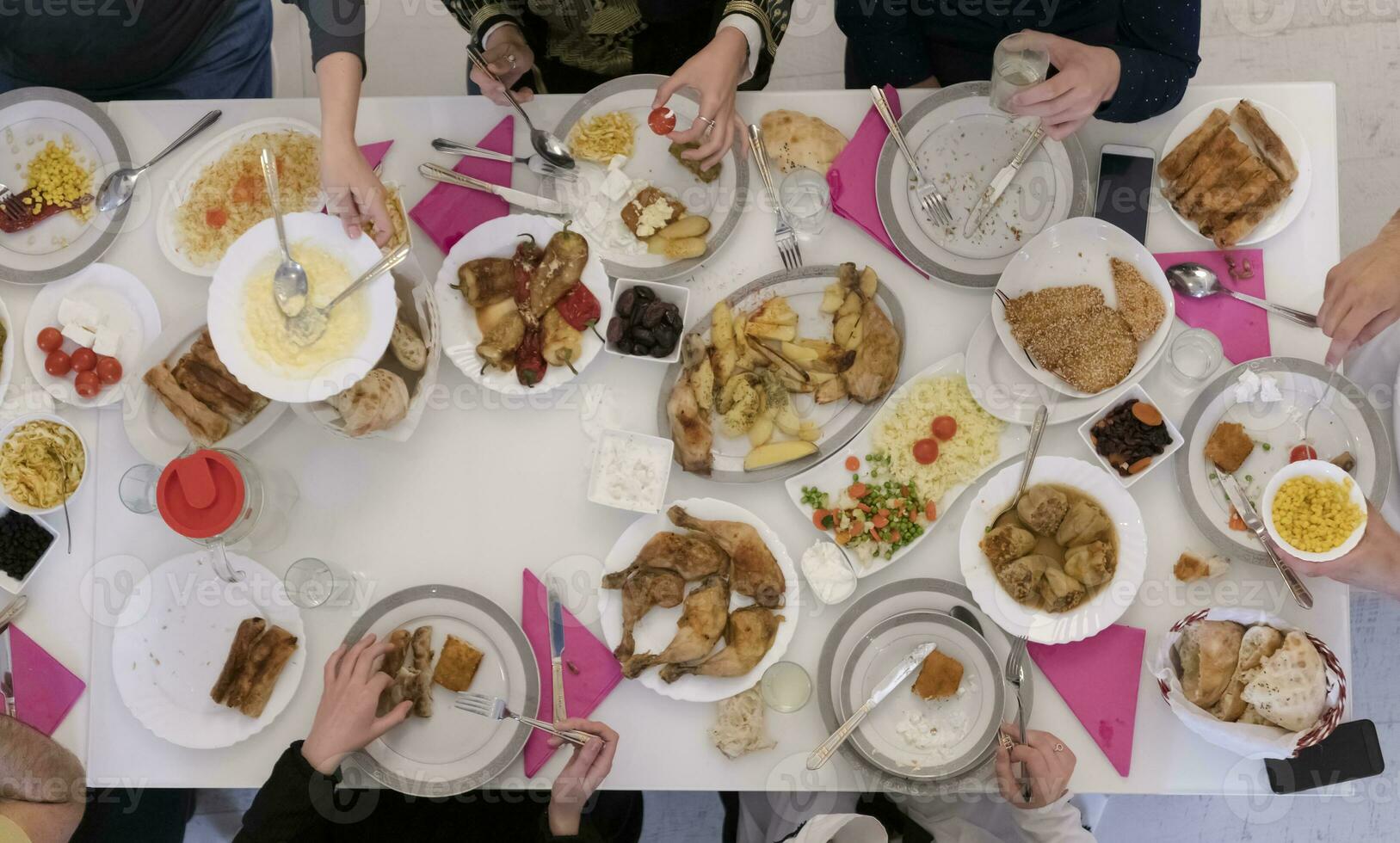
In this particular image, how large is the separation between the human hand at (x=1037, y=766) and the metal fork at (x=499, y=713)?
2.70 ft

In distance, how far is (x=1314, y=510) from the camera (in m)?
1.65

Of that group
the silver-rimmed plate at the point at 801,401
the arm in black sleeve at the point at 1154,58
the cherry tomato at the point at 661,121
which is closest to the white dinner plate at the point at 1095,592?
the silver-rimmed plate at the point at 801,401

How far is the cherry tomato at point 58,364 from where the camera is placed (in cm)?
192

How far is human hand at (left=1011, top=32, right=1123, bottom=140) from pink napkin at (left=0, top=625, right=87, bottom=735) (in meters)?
2.30

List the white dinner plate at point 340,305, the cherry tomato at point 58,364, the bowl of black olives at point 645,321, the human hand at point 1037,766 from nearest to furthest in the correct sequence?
1. the white dinner plate at point 340,305
2. the human hand at point 1037,766
3. the bowl of black olives at point 645,321
4. the cherry tomato at point 58,364

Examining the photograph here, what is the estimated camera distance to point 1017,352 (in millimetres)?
1807

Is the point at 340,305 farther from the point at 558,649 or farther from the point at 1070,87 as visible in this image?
the point at 1070,87

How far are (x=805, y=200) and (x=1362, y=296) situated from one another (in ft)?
3.57

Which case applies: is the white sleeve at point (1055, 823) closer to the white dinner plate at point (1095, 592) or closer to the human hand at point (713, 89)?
the white dinner plate at point (1095, 592)

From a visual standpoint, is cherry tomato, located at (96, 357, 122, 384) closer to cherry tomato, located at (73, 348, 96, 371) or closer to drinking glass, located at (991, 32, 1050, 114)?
cherry tomato, located at (73, 348, 96, 371)

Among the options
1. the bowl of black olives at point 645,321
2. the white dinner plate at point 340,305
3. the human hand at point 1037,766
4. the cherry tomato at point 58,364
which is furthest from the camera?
the cherry tomato at point 58,364

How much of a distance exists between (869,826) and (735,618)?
48 cm

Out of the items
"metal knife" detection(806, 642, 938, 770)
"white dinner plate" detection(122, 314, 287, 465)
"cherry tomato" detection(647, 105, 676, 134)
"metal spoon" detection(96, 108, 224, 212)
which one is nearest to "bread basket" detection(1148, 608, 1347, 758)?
"metal knife" detection(806, 642, 938, 770)

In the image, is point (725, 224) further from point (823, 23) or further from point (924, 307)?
point (823, 23)
